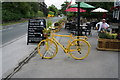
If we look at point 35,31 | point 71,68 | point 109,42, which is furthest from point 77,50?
point 35,31

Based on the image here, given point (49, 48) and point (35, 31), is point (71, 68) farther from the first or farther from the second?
point (35, 31)

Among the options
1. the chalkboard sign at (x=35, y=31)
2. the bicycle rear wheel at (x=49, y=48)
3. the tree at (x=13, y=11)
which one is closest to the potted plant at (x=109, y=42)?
the bicycle rear wheel at (x=49, y=48)

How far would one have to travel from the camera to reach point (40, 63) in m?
6.45

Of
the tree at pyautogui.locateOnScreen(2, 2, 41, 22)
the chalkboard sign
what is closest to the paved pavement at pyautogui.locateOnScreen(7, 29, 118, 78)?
the chalkboard sign

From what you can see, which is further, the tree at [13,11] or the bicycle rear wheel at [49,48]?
the tree at [13,11]

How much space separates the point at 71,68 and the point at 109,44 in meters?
3.27

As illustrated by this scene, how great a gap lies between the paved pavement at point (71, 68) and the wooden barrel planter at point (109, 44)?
1.01 metres

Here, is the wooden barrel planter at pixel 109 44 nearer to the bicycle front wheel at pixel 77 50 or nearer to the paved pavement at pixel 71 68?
the paved pavement at pixel 71 68

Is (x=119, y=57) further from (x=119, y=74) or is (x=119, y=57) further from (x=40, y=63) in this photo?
(x=40, y=63)

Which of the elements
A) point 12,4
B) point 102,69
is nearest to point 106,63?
point 102,69

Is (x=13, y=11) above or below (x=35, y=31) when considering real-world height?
above

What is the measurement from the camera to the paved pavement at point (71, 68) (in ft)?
16.8

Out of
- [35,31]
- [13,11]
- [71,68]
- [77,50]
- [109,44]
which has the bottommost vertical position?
[71,68]

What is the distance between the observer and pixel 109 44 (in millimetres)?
8297
